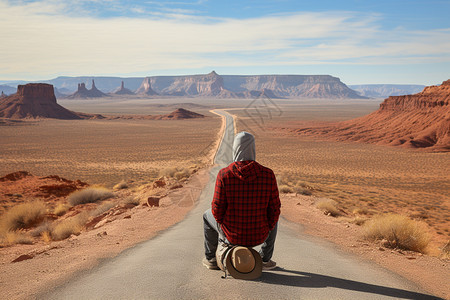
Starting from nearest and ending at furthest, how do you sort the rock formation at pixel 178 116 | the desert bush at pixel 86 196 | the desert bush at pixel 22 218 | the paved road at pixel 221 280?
the paved road at pixel 221 280 < the desert bush at pixel 22 218 < the desert bush at pixel 86 196 < the rock formation at pixel 178 116

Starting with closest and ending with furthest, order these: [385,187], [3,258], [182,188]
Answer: [3,258] → [182,188] → [385,187]

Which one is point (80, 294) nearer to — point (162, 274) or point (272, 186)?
point (162, 274)

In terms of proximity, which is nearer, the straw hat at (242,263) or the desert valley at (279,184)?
the straw hat at (242,263)

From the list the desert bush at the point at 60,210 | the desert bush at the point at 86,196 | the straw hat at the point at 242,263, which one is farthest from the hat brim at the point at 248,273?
the desert bush at the point at 86,196

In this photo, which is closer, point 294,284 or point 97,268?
point 294,284

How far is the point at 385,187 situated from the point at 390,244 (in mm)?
16197

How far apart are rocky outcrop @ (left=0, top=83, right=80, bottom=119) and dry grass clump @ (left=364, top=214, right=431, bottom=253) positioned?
10439 centimetres

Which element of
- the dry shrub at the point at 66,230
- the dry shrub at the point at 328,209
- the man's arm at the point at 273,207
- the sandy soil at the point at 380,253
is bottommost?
the dry shrub at the point at 66,230

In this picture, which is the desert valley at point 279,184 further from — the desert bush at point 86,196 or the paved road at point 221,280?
the paved road at point 221,280

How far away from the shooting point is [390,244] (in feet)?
21.1

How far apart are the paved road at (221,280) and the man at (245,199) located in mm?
547

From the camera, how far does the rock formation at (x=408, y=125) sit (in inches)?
1769

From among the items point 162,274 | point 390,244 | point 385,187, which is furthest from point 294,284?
point 385,187

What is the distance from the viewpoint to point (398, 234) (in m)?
6.68
